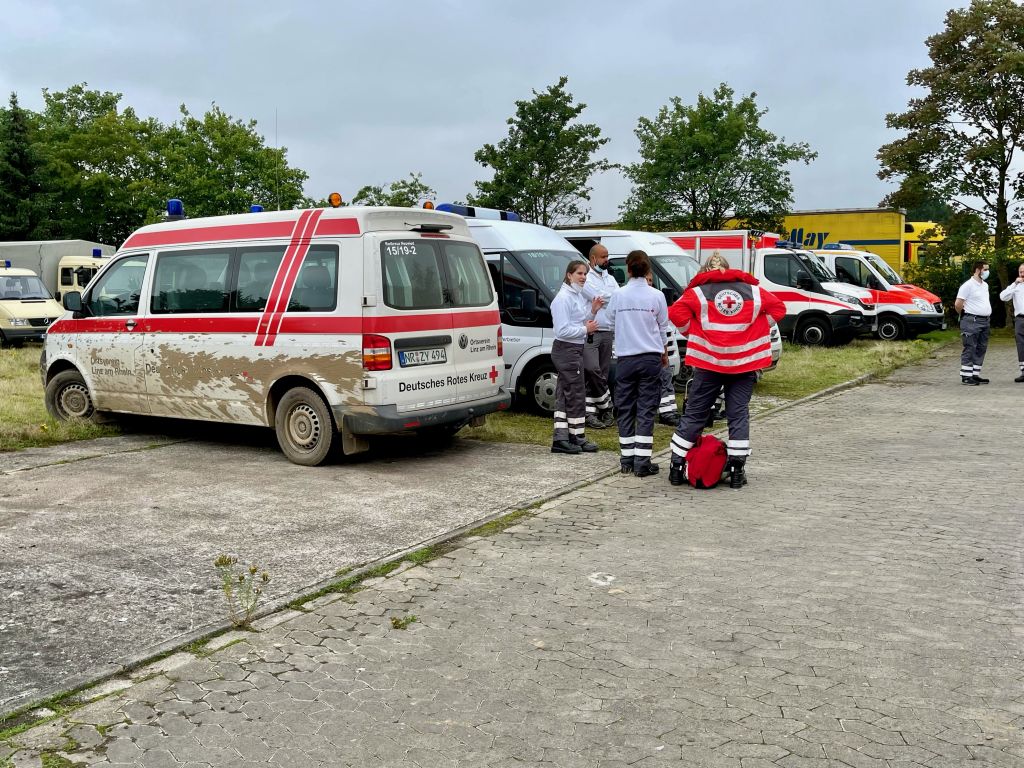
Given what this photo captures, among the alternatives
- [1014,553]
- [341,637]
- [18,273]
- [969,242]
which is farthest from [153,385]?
[969,242]

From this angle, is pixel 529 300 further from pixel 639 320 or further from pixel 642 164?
pixel 642 164

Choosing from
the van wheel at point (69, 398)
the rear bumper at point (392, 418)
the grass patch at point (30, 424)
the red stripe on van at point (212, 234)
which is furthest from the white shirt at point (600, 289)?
the van wheel at point (69, 398)

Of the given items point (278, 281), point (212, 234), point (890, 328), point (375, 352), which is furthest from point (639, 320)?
point (890, 328)

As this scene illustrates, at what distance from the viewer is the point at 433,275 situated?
8.73 meters

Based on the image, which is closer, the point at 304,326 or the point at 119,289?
the point at 304,326

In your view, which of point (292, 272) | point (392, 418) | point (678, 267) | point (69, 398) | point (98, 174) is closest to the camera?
point (392, 418)

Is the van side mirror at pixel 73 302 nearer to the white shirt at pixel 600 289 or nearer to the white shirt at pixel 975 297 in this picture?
the white shirt at pixel 600 289

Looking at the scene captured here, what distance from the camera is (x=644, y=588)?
17.3 ft

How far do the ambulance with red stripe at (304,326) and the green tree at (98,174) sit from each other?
40.6 m

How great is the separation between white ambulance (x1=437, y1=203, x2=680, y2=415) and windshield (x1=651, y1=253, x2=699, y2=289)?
282 centimetres

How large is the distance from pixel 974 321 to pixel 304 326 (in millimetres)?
11178

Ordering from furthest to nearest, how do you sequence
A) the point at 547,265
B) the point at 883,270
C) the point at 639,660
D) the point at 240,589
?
the point at 883,270 → the point at 547,265 → the point at 240,589 → the point at 639,660

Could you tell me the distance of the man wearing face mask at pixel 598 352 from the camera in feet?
33.7

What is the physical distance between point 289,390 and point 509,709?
5.40 metres
